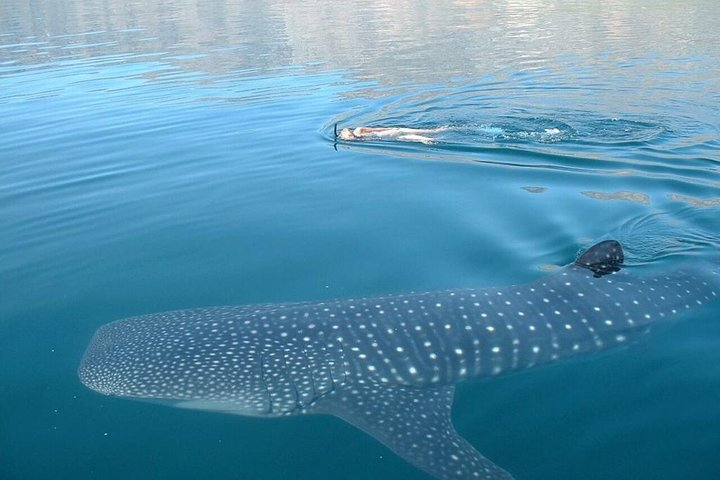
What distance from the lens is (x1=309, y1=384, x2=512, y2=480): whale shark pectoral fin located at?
16.4 ft

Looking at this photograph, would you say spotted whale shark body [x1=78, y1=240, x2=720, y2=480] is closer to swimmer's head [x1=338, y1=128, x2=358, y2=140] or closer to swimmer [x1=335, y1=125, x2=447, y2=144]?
swimmer [x1=335, y1=125, x2=447, y2=144]

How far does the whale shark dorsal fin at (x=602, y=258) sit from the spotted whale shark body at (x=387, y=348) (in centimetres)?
9

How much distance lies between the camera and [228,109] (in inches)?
746

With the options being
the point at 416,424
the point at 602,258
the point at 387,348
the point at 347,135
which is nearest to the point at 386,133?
the point at 347,135

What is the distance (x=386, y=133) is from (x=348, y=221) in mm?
4746

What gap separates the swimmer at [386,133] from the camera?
1430cm

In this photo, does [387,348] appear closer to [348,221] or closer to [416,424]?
[416,424]

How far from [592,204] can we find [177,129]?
34.7 ft

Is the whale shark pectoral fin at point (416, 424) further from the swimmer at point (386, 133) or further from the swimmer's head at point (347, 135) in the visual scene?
the swimmer's head at point (347, 135)

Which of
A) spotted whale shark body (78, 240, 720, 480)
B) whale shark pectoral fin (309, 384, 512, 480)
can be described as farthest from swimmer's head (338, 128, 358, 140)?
whale shark pectoral fin (309, 384, 512, 480)

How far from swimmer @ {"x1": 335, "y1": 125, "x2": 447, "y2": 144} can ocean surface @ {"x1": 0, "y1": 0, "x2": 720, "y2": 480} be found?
251 millimetres

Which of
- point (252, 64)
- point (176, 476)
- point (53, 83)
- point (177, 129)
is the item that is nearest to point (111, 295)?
point (176, 476)

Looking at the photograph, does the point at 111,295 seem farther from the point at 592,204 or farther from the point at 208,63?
the point at 208,63

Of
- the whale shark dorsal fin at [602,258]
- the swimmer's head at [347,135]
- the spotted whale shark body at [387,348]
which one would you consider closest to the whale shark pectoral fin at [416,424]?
the spotted whale shark body at [387,348]
